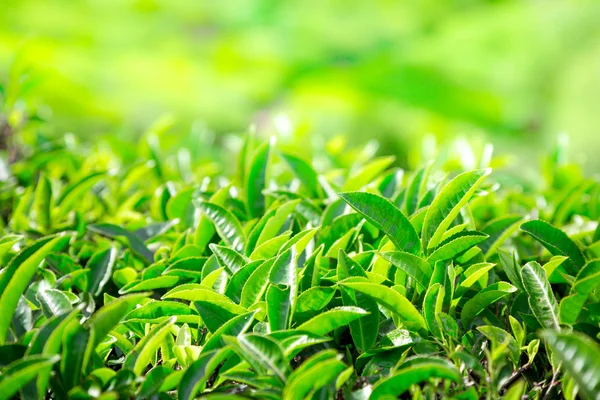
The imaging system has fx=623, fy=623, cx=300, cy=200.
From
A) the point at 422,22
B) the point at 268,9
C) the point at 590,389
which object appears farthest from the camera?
the point at 268,9

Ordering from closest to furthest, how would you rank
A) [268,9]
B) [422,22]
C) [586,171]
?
1. [586,171]
2. [422,22]
3. [268,9]

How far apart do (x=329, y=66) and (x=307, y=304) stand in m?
6.92

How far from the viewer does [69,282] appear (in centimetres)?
143

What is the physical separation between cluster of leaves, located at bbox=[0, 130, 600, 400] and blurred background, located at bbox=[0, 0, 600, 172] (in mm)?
3746

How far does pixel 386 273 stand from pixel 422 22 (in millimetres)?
7209

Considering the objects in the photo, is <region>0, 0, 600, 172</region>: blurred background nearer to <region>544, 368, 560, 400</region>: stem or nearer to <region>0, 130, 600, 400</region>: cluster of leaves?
<region>0, 130, 600, 400</region>: cluster of leaves

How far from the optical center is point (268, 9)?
28.4ft

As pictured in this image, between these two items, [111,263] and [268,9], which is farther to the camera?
[268,9]

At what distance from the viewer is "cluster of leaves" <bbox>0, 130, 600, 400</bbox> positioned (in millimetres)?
1050

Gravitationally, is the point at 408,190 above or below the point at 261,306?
above

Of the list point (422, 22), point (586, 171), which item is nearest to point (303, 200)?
point (586, 171)

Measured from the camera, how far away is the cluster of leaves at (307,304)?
1050 mm

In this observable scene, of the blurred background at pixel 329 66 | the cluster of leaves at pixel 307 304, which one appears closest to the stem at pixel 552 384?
the cluster of leaves at pixel 307 304

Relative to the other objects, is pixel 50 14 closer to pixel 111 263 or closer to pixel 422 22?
pixel 422 22
